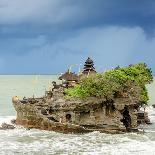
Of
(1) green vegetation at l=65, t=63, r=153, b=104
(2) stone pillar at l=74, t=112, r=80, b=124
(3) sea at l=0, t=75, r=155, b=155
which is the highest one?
(1) green vegetation at l=65, t=63, r=153, b=104

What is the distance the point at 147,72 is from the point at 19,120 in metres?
16.6

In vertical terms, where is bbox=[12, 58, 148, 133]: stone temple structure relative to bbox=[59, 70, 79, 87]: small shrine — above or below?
below

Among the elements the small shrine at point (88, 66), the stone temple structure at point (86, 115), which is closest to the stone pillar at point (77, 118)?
the stone temple structure at point (86, 115)

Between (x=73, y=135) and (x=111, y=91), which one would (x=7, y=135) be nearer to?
(x=73, y=135)

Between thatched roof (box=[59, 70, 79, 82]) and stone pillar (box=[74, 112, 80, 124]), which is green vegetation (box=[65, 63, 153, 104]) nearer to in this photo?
stone pillar (box=[74, 112, 80, 124])

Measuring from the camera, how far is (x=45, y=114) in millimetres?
51469

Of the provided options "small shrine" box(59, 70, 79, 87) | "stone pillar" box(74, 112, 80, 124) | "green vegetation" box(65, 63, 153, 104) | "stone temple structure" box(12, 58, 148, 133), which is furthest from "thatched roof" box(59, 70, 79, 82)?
"stone pillar" box(74, 112, 80, 124)

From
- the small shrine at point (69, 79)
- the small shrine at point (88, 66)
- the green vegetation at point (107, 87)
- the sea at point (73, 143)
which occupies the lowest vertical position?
the sea at point (73, 143)

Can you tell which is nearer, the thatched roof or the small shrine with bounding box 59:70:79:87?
the small shrine with bounding box 59:70:79:87

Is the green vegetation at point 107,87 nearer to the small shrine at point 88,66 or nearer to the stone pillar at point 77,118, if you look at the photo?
the stone pillar at point 77,118

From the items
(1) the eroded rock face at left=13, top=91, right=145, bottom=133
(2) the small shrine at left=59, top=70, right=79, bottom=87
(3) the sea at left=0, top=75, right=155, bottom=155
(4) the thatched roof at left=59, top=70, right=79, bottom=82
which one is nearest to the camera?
(3) the sea at left=0, top=75, right=155, bottom=155

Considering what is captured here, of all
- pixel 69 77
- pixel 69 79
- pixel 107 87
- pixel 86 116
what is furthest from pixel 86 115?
pixel 69 77

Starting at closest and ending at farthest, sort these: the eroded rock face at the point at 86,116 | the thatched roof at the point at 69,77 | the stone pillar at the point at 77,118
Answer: the eroded rock face at the point at 86,116
the stone pillar at the point at 77,118
the thatched roof at the point at 69,77

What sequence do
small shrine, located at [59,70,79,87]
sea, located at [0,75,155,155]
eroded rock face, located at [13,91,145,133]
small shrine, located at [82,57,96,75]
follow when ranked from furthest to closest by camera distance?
small shrine, located at [82,57,96,75] < small shrine, located at [59,70,79,87] < eroded rock face, located at [13,91,145,133] < sea, located at [0,75,155,155]
